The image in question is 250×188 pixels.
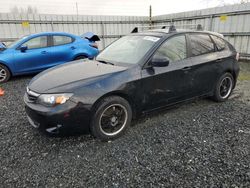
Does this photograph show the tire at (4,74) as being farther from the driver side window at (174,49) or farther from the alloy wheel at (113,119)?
the driver side window at (174,49)

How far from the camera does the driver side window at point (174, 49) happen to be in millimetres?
Answer: 3113

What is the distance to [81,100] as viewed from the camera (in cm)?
246

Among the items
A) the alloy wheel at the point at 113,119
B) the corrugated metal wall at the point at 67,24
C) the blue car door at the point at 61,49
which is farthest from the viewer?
the corrugated metal wall at the point at 67,24

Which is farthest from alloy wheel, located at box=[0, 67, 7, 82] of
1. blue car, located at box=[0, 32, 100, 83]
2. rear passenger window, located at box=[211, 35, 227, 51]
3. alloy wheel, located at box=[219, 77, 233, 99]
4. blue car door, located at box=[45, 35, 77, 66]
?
alloy wheel, located at box=[219, 77, 233, 99]

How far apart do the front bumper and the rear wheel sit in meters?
2.83

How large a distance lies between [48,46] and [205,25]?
7.36m

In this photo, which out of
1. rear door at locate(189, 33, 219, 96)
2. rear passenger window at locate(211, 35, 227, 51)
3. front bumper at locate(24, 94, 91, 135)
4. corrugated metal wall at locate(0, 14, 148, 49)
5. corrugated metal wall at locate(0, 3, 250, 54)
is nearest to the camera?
front bumper at locate(24, 94, 91, 135)

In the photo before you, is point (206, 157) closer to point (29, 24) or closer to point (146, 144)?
point (146, 144)

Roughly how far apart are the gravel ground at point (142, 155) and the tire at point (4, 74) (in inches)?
113

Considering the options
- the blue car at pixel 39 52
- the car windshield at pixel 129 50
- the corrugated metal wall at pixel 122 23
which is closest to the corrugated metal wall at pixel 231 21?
the corrugated metal wall at pixel 122 23

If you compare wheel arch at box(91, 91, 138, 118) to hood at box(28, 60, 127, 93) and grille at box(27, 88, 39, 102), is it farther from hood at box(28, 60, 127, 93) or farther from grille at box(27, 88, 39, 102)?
grille at box(27, 88, 39, 102)

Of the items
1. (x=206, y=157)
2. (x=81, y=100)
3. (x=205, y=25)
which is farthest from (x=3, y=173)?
(x=205, y=25)

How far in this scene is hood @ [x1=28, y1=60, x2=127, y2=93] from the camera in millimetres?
2576

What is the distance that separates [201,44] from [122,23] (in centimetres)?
878
